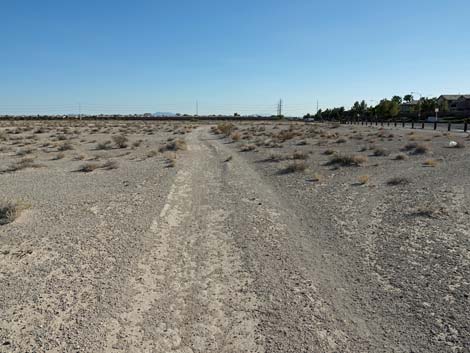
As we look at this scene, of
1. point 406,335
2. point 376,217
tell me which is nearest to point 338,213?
point 376,217

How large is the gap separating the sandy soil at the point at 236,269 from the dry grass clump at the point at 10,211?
0.13 metres

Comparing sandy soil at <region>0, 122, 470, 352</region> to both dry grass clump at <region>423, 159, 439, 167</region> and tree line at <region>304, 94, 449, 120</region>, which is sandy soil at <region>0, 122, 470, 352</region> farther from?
tree line at <region>304, 94, 449, 120</region>

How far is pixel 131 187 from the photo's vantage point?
1309 centimetres

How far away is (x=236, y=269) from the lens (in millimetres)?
6164

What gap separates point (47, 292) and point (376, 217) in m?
7.09

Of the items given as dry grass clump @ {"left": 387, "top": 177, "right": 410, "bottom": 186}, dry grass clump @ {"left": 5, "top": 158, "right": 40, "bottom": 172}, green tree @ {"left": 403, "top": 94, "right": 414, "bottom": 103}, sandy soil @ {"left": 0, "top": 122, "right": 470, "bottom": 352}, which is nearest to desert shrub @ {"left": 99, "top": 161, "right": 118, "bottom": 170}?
dry grass clump @ {"left": 5, "top": 158, "right": 40, "bottom": 172}

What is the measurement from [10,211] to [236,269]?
19.1 ft

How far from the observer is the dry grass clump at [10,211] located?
868cm

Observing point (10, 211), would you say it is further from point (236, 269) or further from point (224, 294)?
point (224, 294)

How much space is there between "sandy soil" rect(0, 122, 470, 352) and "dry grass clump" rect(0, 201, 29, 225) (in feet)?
0.44

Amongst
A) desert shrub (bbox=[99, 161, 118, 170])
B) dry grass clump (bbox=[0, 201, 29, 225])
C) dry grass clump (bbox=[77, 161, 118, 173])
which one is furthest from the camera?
desert shrub (bbox=[99, 161, 118, 170])

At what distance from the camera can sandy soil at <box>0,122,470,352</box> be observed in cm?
432

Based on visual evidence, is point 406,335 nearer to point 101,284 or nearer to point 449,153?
point 101,284

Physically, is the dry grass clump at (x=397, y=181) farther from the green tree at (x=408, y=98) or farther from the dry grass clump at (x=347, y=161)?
the green tree at (x=408, y=98)
